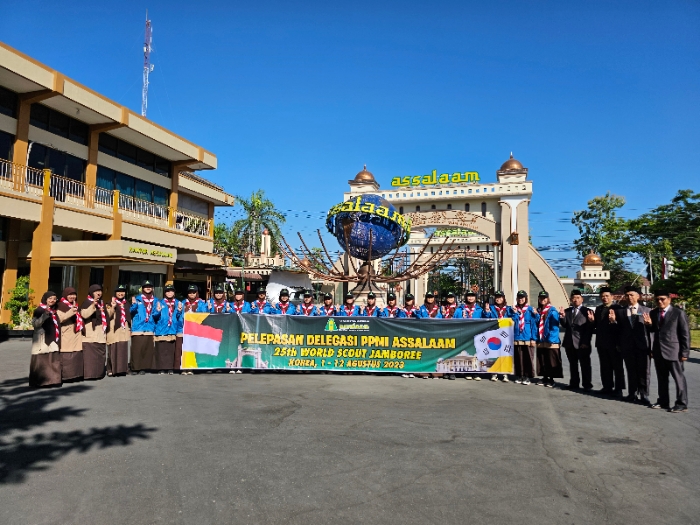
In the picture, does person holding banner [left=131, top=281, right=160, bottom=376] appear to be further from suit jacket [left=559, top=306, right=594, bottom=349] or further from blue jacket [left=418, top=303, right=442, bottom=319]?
suit jacket [left=559, top=306, right=594, bottom=349]

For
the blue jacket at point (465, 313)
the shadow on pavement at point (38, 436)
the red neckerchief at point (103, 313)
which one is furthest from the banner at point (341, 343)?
the shadow on pavement at point (38, 436)

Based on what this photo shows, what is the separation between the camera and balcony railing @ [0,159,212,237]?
15984 mm

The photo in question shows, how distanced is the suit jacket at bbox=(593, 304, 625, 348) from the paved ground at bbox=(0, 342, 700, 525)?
98cm

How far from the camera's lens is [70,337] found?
773 cm

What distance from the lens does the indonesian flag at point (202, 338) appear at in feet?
29.4

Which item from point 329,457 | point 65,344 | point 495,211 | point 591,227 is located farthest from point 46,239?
point 591,227

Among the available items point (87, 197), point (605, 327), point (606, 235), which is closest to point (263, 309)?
point (605, 327)

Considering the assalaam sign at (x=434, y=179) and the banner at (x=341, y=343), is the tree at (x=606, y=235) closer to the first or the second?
the assalaam sign at (x=434, y=179)

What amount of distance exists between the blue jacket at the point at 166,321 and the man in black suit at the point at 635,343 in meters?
7.46

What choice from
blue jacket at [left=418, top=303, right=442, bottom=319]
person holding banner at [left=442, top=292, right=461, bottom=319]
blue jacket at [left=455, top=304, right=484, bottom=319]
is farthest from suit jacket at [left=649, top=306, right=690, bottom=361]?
blue jacket at [left=418, top=303, right=442, bottom=319]

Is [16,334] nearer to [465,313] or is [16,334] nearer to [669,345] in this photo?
[465,313]

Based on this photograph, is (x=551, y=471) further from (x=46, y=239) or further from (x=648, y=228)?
(x=648, y=228)

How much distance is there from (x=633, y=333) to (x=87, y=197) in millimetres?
18761

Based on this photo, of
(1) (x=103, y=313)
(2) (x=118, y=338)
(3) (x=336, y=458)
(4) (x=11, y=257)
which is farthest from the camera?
(4) (x=11, y=257)
